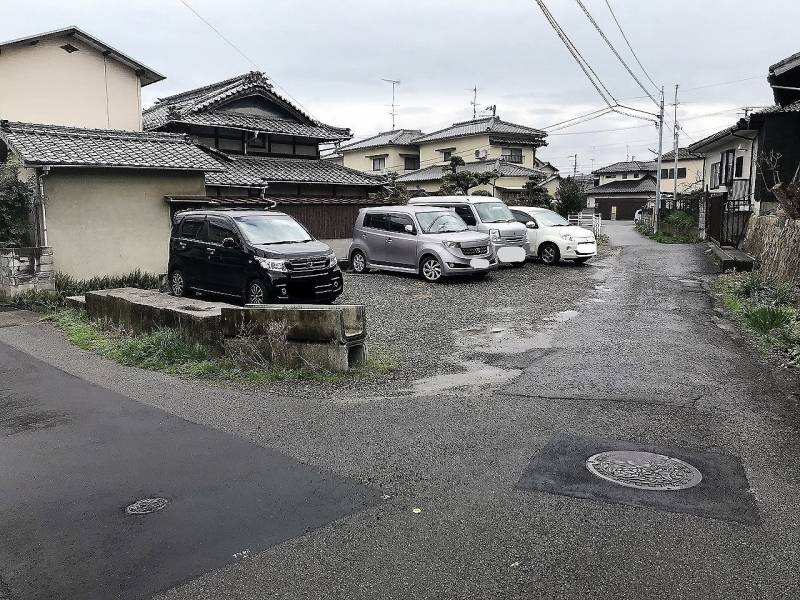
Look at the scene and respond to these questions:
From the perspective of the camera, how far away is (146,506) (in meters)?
3.88

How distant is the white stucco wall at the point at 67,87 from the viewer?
826 inches

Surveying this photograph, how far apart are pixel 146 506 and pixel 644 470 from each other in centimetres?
328

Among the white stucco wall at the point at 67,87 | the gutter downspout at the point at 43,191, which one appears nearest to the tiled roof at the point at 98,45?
the white stucco wall at the point at 67,87

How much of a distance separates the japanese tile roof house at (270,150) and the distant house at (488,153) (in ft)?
51.4

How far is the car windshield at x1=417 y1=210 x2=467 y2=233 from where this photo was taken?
15422 mm

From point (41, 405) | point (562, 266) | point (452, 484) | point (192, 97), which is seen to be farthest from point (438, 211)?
point (192, 97)

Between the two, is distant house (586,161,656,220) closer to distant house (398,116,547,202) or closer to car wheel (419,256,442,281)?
distant house (398,116,547,202)

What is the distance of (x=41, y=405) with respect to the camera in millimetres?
6176

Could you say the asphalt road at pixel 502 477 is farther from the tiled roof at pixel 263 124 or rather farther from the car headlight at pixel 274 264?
the tiled roof at pixel 263 124

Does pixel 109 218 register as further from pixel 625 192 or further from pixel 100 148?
pixel 625 192

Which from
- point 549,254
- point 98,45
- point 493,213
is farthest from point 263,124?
point 549,254

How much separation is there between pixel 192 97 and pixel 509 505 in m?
25.6

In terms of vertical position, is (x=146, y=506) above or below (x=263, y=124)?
below

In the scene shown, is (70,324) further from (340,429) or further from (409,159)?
(409,159)
